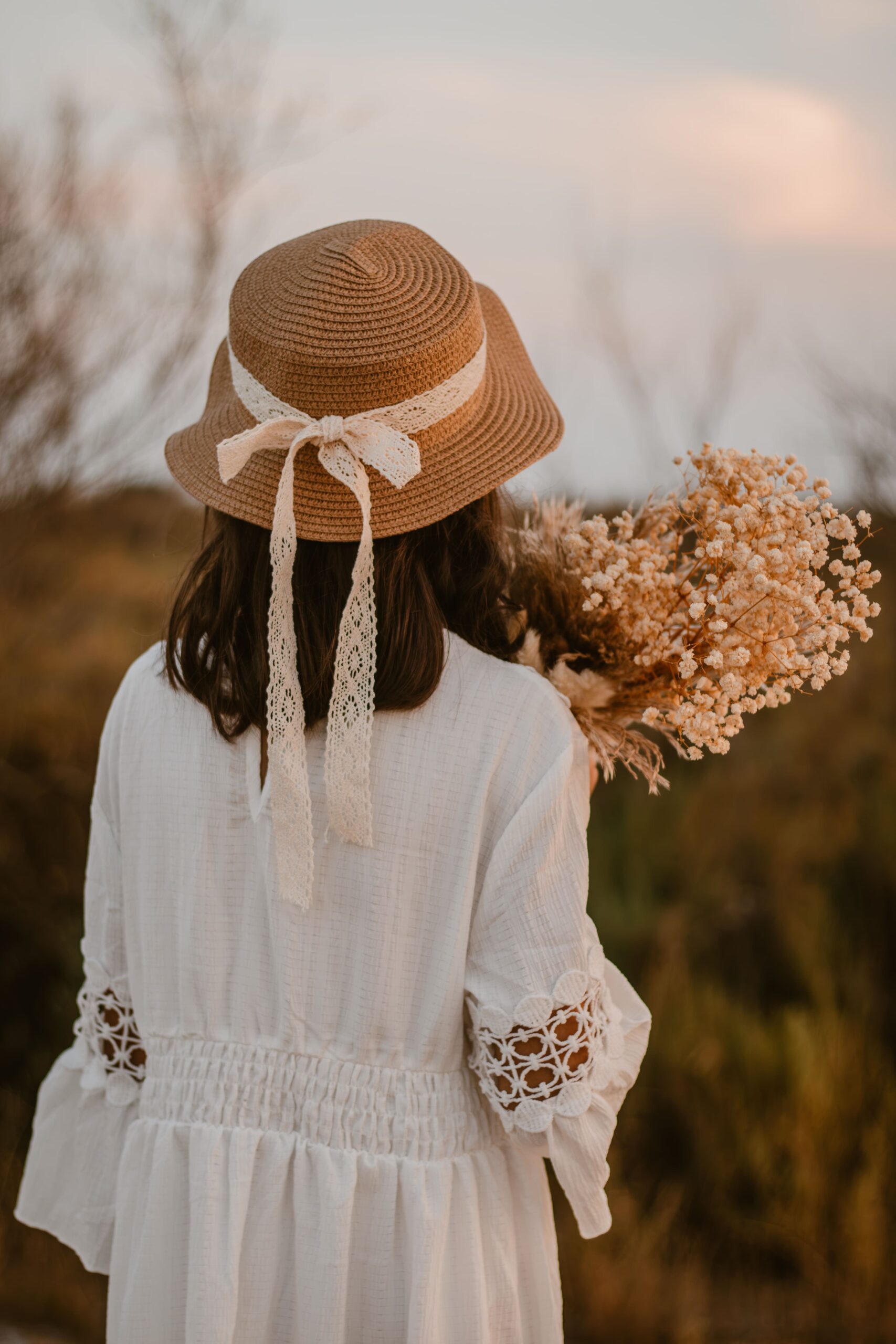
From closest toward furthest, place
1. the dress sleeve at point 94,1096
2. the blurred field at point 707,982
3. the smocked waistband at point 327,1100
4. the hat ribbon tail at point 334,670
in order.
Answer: the hat ribbon tail at point 334,670, the smocked waistband at point 327,1100, the dress sleeve at point 94,1096, the blurred field at point 707,982

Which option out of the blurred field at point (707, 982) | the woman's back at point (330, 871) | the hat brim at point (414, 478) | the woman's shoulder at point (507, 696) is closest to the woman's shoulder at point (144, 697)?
the woman's back at point (330, 871)

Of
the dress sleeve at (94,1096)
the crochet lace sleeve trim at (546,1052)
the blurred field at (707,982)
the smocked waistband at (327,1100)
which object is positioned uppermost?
the crochet lace sleeve trim at (546,1052)

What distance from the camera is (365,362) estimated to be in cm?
118

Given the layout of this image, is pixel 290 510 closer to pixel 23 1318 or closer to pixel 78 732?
pixel 23 1318

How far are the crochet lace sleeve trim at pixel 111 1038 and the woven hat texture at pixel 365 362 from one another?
0.72 m

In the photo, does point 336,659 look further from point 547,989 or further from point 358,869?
point 547,989

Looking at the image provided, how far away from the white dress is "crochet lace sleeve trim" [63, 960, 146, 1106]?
4.3 inches

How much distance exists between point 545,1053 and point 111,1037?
2.25ft

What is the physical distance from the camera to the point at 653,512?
1430 mm

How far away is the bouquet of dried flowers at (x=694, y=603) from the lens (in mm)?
1238

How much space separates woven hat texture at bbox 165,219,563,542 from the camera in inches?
46.6

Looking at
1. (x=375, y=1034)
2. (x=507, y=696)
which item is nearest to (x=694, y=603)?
(x=507, y=696)

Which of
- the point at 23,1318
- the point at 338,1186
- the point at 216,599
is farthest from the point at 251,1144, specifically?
the point at 23,1318

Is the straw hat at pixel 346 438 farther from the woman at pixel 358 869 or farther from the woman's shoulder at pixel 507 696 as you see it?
the woman's shoulder at pixel 507 696
